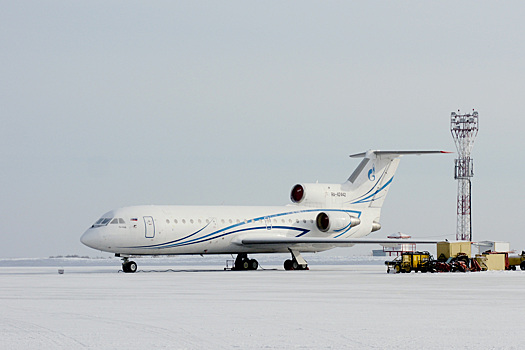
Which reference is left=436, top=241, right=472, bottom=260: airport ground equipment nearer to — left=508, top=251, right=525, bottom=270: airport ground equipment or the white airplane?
the white airplane

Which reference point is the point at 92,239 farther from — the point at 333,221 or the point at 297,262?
the point at 333,221

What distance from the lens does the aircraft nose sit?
40.8 m

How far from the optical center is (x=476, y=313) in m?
15.5

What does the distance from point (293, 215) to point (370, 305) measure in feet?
99.4

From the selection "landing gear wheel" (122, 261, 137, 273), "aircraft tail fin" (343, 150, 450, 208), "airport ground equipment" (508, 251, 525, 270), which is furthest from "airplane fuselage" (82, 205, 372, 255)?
"airport ground equipment" (508, 251, 525, 270)

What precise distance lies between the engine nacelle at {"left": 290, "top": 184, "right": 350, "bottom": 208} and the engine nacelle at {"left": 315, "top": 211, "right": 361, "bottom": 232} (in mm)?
949

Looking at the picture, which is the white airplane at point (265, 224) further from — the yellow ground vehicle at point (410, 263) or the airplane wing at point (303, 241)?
the yellow ground vehicle at point (410, 263)

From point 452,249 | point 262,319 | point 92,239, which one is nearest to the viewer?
point 262,319

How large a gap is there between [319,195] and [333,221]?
203 cm

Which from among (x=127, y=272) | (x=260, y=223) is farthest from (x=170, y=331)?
(x=260, y=223)

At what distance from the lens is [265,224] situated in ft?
152

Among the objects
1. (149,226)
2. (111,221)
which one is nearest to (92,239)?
(111,221)

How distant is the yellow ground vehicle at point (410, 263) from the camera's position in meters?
39.9

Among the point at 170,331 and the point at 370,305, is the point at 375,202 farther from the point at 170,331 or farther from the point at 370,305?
the point at 170,331
